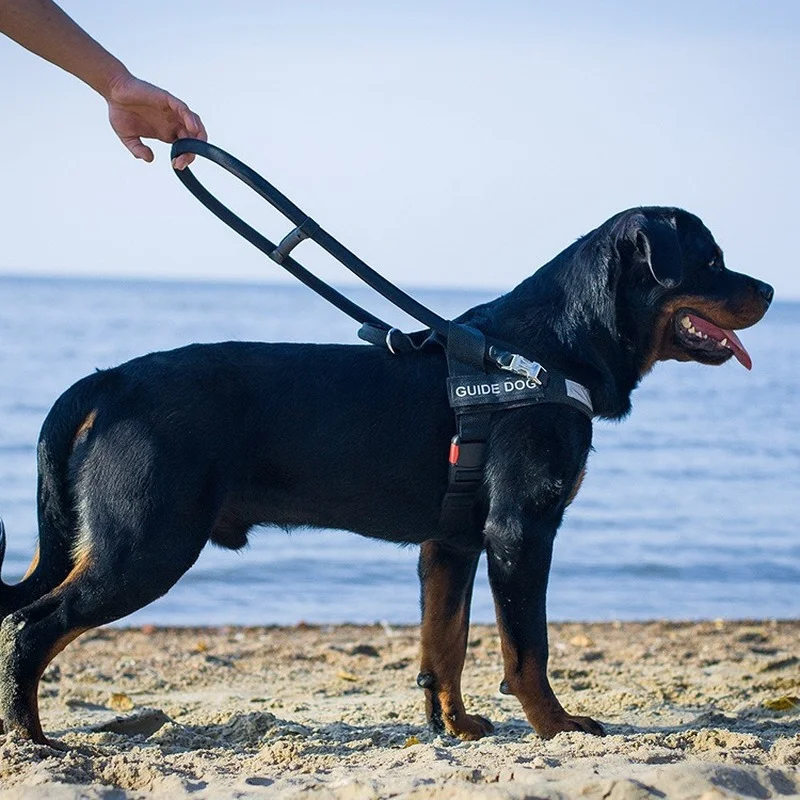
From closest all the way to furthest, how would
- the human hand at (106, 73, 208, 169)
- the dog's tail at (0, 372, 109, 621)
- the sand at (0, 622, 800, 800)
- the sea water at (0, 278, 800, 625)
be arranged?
the sand at (0, 622, 800, 800)
the dog's tail at (0, 372, 109, 621)
the human hand at (106, 73, 208, 169)
the sea water at (0, 278, 800, 625)

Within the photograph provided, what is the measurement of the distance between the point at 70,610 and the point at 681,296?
247 centimetres

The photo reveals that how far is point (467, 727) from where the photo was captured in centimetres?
477

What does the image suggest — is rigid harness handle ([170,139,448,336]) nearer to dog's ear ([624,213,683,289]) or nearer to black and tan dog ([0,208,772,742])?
black and tan dog ([0,208,772,742])

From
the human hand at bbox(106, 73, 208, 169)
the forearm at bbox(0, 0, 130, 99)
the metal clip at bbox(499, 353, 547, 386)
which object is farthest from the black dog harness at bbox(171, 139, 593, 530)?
the forearm at bbox(0, 0, 130, 99)

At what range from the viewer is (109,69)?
4.41 metres

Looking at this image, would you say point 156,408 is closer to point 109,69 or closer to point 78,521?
point 78,521

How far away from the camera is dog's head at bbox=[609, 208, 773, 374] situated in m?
4.59

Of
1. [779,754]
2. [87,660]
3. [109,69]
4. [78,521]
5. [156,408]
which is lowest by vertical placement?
[87,660]

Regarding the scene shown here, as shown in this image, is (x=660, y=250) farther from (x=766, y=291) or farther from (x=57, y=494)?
(x=57, y=494)

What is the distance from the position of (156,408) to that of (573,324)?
157 centimetres

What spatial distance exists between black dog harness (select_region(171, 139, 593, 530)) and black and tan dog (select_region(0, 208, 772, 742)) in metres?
0.05

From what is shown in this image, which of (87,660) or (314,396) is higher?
(314,396)

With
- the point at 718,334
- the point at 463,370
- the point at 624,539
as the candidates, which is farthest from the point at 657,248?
the point at 624,539

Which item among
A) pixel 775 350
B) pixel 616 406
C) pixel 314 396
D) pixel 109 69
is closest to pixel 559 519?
pixel 616 406
